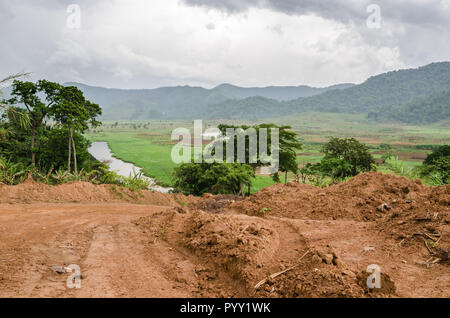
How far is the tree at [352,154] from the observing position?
29812mm

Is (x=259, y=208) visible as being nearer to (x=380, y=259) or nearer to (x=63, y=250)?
(x=380, y=259)

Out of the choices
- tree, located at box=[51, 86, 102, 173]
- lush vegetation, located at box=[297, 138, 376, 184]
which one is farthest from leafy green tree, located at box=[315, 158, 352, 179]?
tree, located at box=[51, 86, 102, 173]

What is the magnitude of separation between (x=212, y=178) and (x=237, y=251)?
15125 millimetres

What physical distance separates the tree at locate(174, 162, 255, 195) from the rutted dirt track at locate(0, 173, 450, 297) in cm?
1122

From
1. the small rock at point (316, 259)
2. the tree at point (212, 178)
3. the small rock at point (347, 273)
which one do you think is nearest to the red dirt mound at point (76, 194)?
the tree at point (212, 178)

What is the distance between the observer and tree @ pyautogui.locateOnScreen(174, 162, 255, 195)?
65.8 ft

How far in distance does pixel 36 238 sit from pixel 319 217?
22.0 feet

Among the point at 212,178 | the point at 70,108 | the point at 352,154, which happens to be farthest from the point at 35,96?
the point at 352,154

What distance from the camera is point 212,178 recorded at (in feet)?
66.3

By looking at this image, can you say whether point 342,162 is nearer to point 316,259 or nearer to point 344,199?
point 344,199

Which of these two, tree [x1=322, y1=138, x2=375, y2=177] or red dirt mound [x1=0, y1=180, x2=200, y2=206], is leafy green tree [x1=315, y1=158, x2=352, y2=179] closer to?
tree [x1=322, y1=138, x2=375, y2=177]
